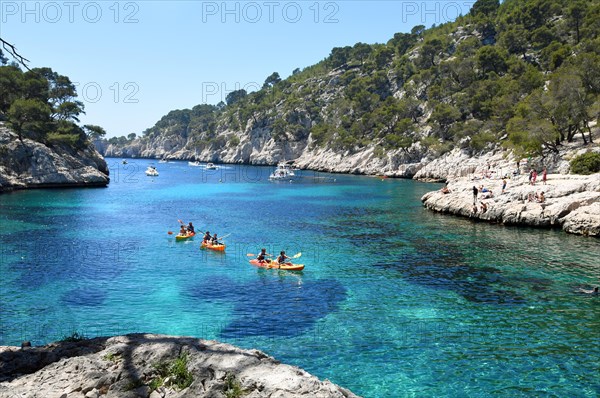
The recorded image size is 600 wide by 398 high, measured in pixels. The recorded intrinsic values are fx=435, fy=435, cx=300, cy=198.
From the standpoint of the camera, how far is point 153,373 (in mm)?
9172

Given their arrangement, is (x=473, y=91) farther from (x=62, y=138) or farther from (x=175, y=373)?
(x=175, y=373)

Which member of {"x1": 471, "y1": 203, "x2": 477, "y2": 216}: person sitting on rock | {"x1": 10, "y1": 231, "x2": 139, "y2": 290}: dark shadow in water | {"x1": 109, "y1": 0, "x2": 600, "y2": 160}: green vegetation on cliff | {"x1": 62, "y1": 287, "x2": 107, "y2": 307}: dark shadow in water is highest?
{"x1": 109, "y1": 0, "x2": 600, "y2": 160}: green vegetation on cliff

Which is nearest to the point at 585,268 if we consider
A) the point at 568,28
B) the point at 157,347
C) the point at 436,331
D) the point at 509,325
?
the point at 509,325

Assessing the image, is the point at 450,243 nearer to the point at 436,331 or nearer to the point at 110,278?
the point at 436,331

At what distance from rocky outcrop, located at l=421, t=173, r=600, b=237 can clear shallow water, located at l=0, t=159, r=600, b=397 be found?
2038 mm

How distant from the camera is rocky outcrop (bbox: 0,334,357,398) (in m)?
8.27

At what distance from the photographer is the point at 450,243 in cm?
3694

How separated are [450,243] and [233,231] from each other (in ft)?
67.9

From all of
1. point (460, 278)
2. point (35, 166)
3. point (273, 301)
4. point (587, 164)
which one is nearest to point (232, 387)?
point (273, 301)

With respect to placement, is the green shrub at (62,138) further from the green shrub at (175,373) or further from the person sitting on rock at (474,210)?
the green shrub at (175,373)

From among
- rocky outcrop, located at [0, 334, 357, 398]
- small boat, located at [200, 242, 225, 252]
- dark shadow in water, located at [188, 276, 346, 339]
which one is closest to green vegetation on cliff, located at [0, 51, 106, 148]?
small boat, located at [200, 242, 225, 252]

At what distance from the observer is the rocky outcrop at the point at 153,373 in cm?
827

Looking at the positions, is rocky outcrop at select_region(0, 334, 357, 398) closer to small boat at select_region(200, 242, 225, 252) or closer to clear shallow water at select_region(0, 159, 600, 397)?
clear shallow water at select_region(0, 159, 600, 397)

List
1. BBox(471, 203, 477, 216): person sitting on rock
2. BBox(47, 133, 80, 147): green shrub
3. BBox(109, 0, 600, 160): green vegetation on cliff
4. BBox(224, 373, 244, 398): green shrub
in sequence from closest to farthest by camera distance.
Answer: BBox(224, 373, 244, 398): green shrub
BBox(471, 203, 477, 216): person sitting on rock
BBox(109, 0, 600, 160): green vegetation on cliff
BBox(47, 133, 80, 147): green shrub
